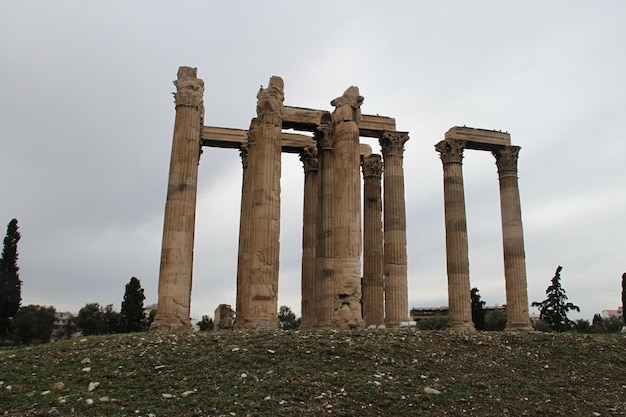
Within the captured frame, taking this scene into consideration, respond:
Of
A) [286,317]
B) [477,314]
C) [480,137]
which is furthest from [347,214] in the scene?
[286,317]

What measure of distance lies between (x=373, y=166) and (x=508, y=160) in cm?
771

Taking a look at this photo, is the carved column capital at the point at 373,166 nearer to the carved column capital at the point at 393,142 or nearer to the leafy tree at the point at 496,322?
the carved column capital at the point at 393,142

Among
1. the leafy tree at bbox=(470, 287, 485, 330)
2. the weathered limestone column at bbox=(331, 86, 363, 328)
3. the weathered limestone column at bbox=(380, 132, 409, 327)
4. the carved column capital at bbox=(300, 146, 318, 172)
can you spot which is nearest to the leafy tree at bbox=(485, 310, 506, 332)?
the leafy tree at bbox=(470, 287, 485, 330)

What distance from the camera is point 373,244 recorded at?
32375mm

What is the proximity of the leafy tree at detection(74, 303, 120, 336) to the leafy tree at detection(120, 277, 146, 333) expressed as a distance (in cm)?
1131

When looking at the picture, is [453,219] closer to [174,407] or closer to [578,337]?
[578,337]

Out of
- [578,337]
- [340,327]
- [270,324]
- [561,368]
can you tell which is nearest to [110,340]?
[270,324]

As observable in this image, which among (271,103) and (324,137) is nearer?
(271,103)

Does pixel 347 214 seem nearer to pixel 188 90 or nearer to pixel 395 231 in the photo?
pixel 395 231

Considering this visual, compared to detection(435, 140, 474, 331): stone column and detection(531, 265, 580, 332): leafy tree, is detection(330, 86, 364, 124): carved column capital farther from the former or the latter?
detection(531, 265, 580, 332): leafy tree

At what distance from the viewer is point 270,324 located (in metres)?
23.2

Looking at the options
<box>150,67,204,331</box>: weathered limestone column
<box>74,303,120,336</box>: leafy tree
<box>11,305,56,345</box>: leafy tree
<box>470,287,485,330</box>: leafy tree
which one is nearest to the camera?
<box>150,67,204,331</box>: weathered limestone column

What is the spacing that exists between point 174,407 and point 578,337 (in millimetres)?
16227

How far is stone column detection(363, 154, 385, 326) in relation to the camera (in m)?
31.4
